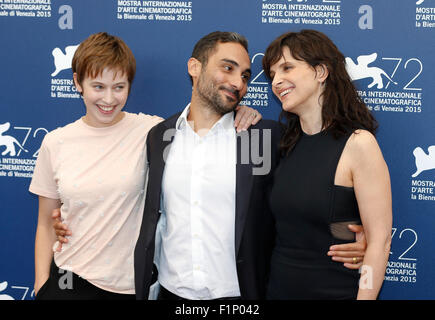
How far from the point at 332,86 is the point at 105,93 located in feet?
3.74

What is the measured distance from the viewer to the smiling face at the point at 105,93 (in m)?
2.18

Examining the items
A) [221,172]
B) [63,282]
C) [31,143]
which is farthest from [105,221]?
[31,143]

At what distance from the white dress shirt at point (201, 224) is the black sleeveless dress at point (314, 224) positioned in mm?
237

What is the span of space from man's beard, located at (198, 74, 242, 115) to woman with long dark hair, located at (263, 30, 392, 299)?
243 mm

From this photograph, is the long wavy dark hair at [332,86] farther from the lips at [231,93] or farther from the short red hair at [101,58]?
the short red hair at [101,58]


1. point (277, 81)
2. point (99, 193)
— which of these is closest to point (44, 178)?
point (99, 193)

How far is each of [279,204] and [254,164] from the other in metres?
0.23

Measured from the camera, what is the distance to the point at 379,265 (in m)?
1.77

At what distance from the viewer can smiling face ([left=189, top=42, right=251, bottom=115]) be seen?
2.19 meters

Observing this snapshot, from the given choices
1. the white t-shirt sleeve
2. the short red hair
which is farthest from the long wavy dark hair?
the white t-shirt sleeve

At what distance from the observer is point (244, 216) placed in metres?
1.98

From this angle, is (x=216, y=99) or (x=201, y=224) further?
(x=216, y=99)

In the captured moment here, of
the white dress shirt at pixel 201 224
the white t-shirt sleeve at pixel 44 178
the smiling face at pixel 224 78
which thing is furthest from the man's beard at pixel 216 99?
the white t-shirt sleeve at pixel 44 178

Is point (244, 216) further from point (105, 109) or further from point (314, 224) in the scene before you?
point (105, 109)
